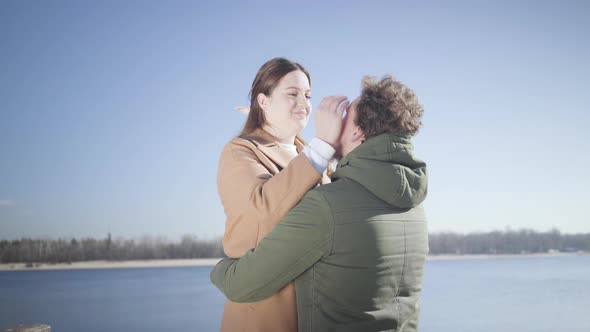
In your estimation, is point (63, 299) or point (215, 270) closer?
point (215, 270)

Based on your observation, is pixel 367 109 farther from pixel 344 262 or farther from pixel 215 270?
pixel 215 270

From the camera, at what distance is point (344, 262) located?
5.13 feet

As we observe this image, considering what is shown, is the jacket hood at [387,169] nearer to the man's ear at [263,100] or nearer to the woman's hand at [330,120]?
the woman's hand at [330,120]

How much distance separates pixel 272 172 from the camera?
1991 mm

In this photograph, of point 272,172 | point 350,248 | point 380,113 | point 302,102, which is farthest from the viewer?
point 302,102

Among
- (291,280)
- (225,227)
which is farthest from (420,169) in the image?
(225,227)

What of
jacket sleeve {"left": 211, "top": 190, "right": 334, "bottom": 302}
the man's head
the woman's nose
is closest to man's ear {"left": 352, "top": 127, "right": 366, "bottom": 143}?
the man's head

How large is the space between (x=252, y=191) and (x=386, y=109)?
0.55 metres

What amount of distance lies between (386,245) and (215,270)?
65 centimetres

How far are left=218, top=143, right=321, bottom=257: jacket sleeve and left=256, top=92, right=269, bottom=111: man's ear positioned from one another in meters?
0.32

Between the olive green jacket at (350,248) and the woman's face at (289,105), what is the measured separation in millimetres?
604

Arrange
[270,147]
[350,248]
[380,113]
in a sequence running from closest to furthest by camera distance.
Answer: [350,248], [380,113], [270,147]

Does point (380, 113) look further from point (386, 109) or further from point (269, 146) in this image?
point (269, 146)

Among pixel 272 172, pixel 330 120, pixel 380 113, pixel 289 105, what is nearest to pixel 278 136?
pixel 289 105
